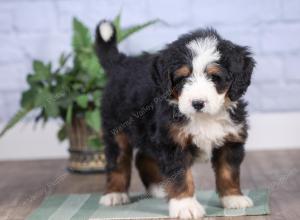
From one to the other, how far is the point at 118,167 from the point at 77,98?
1.15 m

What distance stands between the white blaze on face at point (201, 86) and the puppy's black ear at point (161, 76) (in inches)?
4.4

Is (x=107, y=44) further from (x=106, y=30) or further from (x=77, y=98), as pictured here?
(x=77, y=98)

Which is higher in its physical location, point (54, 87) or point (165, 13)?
point (165, 13)

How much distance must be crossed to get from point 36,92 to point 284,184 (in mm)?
1991

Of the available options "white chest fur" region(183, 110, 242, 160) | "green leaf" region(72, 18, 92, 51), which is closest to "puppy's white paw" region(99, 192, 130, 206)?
"white chest fur" region(183, 110, 242, 160)

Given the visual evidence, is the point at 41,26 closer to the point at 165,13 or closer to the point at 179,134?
the point at 165,13

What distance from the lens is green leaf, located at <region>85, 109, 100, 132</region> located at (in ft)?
15.8

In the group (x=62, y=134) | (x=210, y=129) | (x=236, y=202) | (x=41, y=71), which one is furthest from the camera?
(x=62, y=134)

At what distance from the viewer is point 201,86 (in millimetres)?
3111

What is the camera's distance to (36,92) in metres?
5.05

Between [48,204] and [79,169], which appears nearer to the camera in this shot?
[48,204]

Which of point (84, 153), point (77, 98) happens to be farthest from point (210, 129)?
point (84, 153)

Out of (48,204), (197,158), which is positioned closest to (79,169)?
(48,204)

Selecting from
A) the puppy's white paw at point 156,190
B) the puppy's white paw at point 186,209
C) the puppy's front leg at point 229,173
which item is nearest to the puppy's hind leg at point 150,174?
the puppy's white paw at point 156,190
